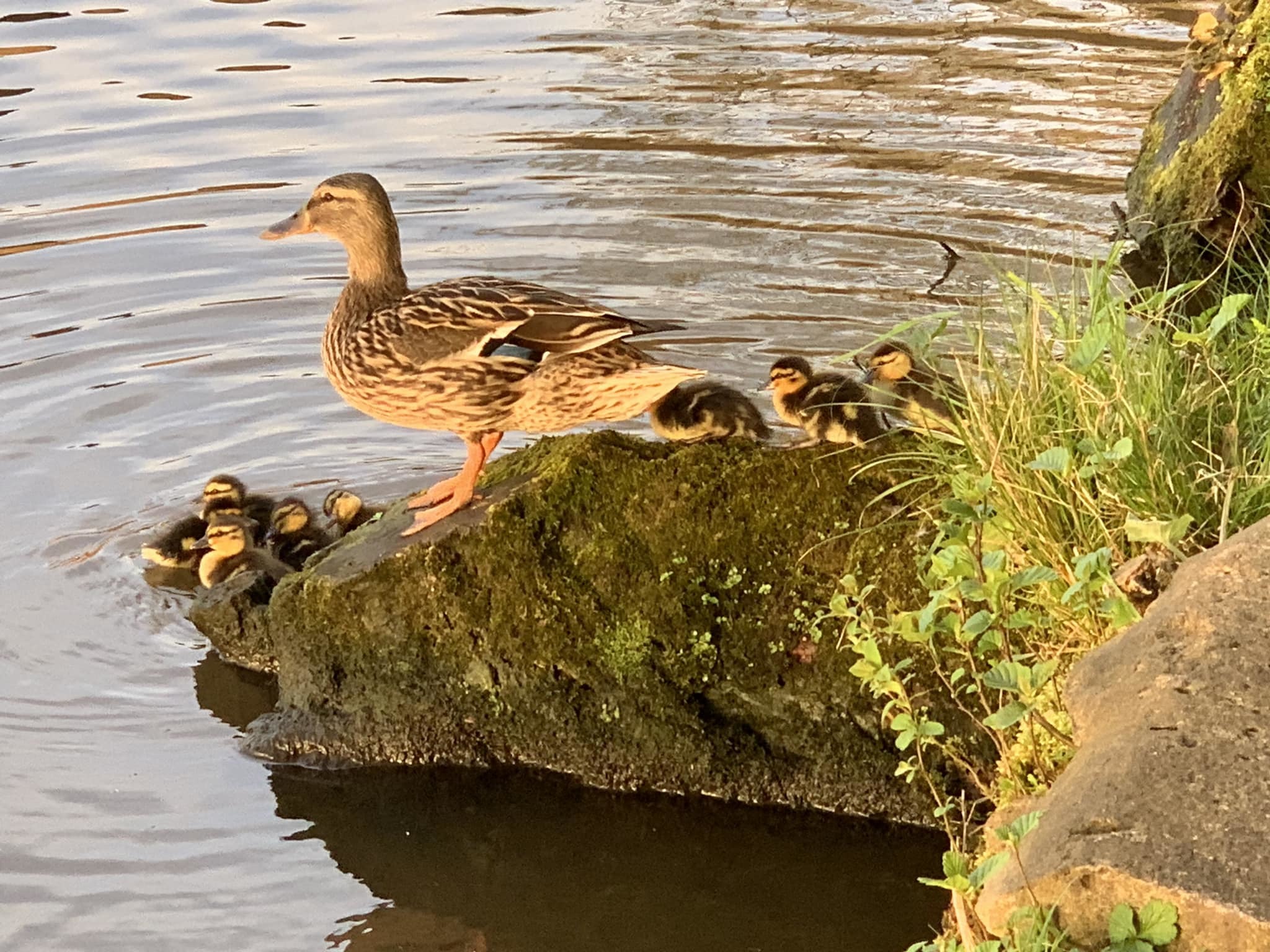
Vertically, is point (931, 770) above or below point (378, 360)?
below

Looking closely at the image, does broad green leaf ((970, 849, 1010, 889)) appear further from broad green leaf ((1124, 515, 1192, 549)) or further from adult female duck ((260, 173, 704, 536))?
adult female duck ((260, 173, 704, 536))

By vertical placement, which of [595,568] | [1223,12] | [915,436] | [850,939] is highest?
[1223,12]

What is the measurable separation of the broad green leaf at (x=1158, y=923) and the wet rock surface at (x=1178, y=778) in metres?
0.01

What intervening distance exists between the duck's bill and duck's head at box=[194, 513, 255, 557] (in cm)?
95

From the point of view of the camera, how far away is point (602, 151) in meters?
9.53

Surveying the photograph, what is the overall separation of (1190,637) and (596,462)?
2.00 m

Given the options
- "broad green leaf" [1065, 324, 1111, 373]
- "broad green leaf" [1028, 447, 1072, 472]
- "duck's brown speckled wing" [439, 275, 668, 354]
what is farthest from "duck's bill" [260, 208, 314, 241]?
"broad green leaf" [1028, 447, 1072, 472]

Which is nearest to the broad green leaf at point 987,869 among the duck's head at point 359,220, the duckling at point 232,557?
the duck's head at point 359,220

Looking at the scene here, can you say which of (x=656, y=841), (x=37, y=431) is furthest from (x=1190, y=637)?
(x=37, y=431)

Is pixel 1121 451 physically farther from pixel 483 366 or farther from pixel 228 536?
pixel 228 536

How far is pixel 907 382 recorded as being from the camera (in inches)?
197

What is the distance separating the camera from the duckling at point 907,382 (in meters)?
4.72

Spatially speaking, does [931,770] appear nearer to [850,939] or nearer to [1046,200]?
[850,939]

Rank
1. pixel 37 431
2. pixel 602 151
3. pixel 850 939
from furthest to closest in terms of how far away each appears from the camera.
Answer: pixel 602 151 → pixel 37 431 → pixel 850 939
